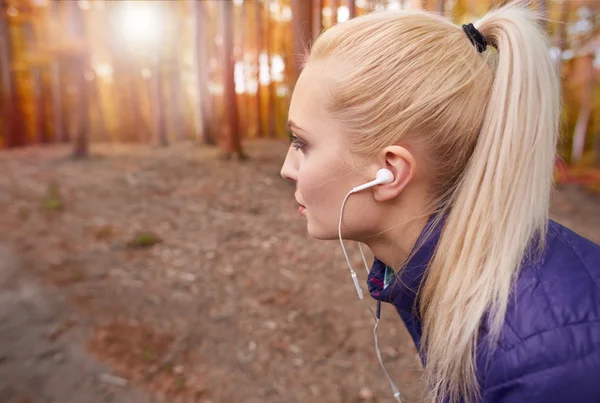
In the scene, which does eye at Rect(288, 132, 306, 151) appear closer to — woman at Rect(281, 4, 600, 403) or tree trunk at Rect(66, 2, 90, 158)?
woman at Rect(281, 4, 600, 403)

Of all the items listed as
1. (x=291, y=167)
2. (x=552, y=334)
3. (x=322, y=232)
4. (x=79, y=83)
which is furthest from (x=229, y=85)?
(x=552, y=334)

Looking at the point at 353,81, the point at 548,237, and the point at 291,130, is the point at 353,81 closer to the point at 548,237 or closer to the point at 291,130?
the point at 291,130

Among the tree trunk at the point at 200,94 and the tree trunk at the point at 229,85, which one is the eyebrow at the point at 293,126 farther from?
the tree trunk at the point at 200,94

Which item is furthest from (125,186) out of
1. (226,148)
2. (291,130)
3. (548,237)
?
(548,237)

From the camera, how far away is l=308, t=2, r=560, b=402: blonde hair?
1.10 metres

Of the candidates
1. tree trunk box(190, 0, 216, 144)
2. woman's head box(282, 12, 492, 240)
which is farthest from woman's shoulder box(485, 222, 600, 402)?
tree trunk box(190, 0, 216, 144)

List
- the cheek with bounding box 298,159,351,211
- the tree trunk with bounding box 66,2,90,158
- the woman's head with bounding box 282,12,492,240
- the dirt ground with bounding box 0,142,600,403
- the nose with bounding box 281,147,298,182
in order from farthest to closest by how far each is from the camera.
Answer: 1. the tree trunk with bounding box 66,2,90,158
2. the dirt ground with bounding box 0,142,600,403
3. the nose with bounding box 281,147,298,182
4. the cheek with bounding box 298,159,351,211
5. the woman's head with bounding box 282,12,492,240

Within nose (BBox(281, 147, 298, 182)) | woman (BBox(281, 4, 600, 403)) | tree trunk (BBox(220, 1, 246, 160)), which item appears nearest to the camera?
woman (BBox(281, 4, 600, 403))

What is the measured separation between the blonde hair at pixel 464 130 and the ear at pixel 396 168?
0.12ft

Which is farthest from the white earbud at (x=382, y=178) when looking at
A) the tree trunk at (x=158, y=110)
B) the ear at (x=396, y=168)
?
the tree trunk at (x=158, y=110)

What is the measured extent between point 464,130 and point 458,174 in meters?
0.14

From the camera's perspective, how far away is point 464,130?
1.19 metres

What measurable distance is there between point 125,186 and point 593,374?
259 inches

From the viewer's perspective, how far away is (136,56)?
12.2 meters
